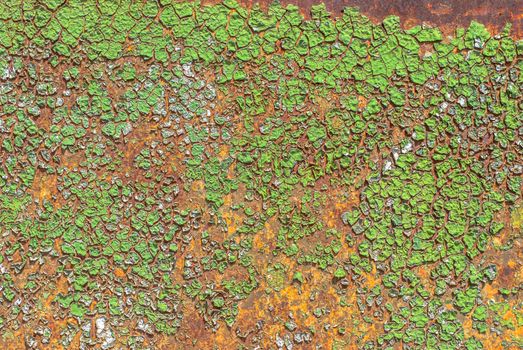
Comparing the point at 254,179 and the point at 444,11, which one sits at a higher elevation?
the point at 444,11

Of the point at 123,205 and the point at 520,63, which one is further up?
the point at 520,63

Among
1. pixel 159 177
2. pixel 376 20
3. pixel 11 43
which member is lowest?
pixel 159 177

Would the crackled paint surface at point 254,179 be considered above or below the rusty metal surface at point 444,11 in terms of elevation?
below

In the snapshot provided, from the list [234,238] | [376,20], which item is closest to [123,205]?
[234,238]

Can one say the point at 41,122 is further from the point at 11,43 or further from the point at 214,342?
the point at 214,342

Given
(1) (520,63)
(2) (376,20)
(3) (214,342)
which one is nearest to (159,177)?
(3) (214,342)

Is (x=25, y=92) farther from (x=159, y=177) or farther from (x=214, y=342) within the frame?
(x=214, y=342)

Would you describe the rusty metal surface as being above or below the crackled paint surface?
above
